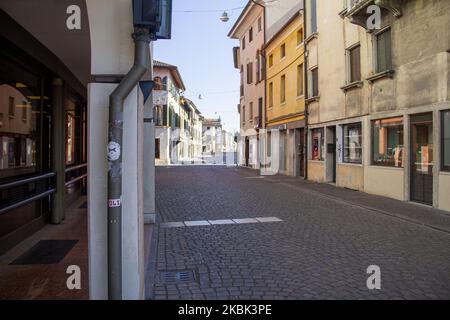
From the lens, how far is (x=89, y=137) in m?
3.63

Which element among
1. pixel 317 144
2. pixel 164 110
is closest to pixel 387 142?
pixel 317 144

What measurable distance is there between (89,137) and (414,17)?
35.0 feet

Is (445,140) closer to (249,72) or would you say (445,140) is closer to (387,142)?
(387,142)

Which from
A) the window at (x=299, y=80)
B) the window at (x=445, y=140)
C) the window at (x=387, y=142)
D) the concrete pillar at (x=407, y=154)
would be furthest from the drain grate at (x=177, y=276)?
the window at (x=299, y=80)

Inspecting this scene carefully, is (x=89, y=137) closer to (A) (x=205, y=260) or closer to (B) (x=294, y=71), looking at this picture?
(A) (x=205, y=260)

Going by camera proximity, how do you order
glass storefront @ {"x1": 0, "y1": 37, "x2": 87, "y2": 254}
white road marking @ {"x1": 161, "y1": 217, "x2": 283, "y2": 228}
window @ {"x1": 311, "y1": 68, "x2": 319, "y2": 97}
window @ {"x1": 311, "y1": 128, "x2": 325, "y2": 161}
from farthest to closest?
window @ {"x1": 311, "y1": 68, "x2": 319, "y2": 97}, window @ {"x1": 311, "y1": 128, "x2": 325, "y2": 161}, white road marking @ {"x1": 161, "y1": 217, "x2": 283, "y2": 228}, glass storefront @ {"x1": 0, "y1": 37, "x2": 87, "y2": 254}

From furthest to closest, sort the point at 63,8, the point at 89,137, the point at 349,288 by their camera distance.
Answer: the point at 63,8 < the point at 349,288 < the point at 89,137

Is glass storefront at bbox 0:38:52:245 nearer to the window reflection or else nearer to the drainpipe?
the window reflection

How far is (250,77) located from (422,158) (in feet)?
75.6

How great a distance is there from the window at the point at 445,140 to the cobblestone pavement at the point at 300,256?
1.24 metres

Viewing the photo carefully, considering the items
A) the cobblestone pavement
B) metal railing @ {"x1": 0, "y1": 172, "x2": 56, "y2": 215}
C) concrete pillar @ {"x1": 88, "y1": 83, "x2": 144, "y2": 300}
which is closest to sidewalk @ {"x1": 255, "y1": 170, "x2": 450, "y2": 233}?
the cobblestone pavement

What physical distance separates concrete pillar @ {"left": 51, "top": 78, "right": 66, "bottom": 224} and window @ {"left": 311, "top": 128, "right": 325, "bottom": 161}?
12022 millimetres

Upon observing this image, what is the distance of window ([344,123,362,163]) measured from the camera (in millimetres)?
15149
